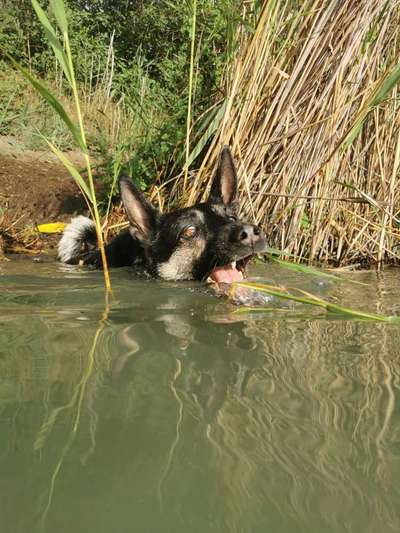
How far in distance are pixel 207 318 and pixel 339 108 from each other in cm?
268

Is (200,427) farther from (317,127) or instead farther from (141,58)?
(141,58)

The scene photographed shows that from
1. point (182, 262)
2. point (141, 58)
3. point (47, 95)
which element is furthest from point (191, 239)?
point (141, 58)

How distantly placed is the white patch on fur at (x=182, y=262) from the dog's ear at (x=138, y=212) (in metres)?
0.38

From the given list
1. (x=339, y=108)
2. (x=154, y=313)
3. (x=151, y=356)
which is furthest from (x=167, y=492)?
(x=339, y=108)

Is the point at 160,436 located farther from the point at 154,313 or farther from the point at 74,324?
the point at 154,313

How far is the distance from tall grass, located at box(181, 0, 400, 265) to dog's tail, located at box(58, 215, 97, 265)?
1.21m

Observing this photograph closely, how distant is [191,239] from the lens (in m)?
4.57

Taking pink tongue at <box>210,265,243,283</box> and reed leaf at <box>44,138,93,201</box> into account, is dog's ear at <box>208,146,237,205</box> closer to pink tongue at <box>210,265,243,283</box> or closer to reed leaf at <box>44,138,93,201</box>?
pink tongue at <box>210,265,243,283</box>

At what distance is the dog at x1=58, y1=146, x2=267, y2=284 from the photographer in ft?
13.8

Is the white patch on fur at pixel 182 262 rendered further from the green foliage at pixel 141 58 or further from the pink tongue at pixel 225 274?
the green foliage at pixel 141 58

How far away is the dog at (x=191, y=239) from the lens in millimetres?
4203

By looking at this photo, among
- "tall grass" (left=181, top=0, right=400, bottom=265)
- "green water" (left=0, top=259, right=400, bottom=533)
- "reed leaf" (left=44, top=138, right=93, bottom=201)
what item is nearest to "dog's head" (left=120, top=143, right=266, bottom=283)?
"tall grass" (left=181, top=0, right=400, bottom=265)

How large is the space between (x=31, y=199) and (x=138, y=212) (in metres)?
2.37

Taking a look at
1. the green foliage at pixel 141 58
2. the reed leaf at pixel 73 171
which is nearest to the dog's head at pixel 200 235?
the green foliage at pixel 141 58
